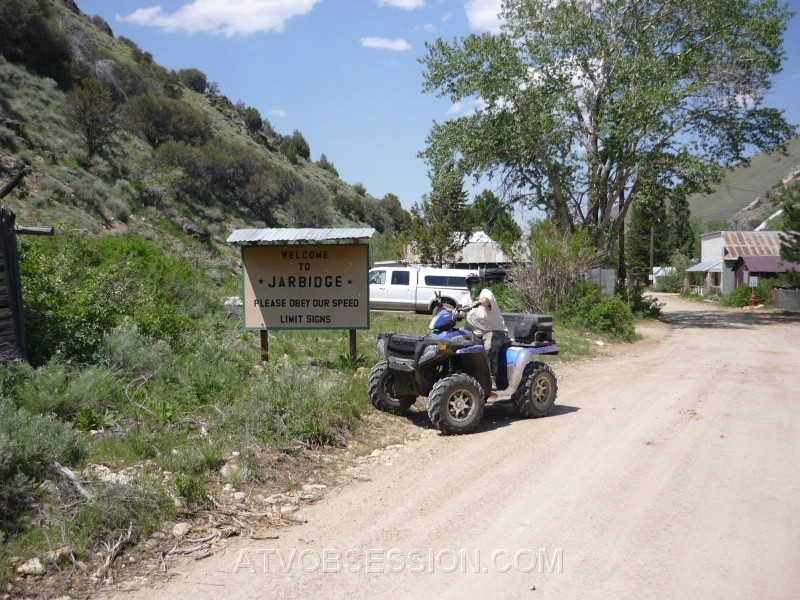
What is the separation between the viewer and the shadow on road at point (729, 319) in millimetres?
27625

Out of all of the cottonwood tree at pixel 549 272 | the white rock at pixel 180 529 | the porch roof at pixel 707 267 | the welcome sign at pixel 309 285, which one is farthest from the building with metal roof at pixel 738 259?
the white rock at pixel 180 529

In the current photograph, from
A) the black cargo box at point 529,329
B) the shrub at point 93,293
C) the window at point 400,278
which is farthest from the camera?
the window at point 400,278

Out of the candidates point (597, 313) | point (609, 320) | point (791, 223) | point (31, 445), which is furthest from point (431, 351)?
point (791, 223)

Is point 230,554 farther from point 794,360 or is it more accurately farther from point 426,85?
point 426,85

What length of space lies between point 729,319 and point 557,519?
28.8 metres

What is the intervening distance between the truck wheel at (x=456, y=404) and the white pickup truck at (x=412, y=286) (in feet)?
50.9

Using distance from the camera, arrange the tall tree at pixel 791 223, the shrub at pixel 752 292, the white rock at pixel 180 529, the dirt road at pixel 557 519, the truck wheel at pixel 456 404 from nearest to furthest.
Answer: the dirt road at pixel 557 519, the white rock at pixel 180 529, the truck wheel at pixel 456 404, the tall tree at pixel 791 223, the shrub at pixel 752 292

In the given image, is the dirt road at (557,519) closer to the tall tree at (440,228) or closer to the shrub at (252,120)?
the tall tree at (440,228)

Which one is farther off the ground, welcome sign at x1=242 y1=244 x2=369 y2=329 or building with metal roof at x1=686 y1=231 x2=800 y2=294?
building with metal roof at x1=686 y1=231 x2=800 y2=294

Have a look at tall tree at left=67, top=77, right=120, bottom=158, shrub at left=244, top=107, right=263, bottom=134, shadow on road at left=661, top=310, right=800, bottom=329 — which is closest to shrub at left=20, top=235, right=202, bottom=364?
tall tree at left=67, top=77, right=120, bottom=158

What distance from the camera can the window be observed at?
2433 centimetres

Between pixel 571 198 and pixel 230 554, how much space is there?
26285 mm

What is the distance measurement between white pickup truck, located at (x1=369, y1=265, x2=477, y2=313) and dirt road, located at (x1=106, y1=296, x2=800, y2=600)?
575 inches

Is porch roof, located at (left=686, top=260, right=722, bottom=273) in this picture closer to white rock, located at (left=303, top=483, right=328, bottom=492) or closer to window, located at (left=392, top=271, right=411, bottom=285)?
window, located at (left=392, top=271, right=411, bottom=285)
